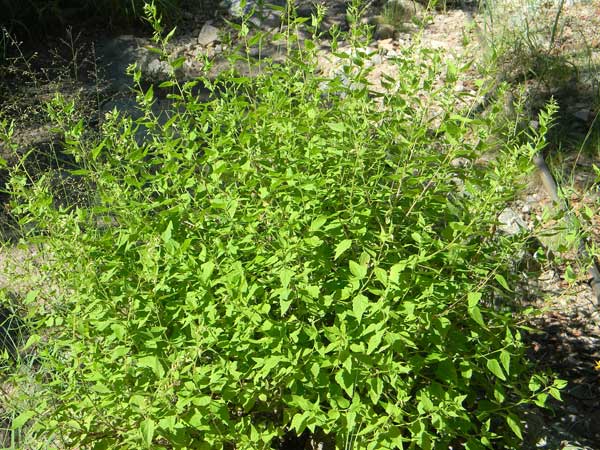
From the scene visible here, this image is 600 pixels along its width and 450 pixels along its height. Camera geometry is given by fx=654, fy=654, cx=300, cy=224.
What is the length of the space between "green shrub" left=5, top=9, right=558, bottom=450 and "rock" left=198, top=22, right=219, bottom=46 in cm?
456

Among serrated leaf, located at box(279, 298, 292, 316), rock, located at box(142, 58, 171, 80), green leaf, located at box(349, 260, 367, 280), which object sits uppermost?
green leaf, located at box(349, 260, 367, 280)

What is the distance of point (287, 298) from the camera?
6.77 ft

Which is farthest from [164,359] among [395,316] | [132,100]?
[132,100]

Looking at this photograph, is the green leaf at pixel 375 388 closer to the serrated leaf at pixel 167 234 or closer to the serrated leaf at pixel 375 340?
the serrated leaf at pixel 375 340

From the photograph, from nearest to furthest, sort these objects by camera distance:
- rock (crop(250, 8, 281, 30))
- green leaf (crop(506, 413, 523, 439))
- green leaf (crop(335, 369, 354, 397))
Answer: green leaf (crop(335, 369, 354, 397))
green leaf (crop(506, 413, 523, 439))
rock (crop(250, 8, 281, 30))

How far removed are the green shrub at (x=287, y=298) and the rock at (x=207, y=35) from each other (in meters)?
4.56

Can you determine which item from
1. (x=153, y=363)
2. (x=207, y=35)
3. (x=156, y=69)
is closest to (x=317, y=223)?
(x=153, y=363)

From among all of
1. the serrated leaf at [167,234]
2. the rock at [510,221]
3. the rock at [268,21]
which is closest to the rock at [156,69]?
the rock at [268,21]

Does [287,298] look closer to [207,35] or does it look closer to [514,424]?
[514,424]

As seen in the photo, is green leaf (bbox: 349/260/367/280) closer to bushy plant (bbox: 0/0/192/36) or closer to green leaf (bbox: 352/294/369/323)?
green leaf (bbox: 352/294/369/323)

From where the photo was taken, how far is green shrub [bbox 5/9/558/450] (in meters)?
2.15

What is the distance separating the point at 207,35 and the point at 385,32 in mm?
1904

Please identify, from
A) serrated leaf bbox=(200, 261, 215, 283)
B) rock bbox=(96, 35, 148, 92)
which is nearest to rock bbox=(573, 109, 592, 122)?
serrated leaf bbox=(200, 261, 215, 283)

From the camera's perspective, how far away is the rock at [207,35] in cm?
694
